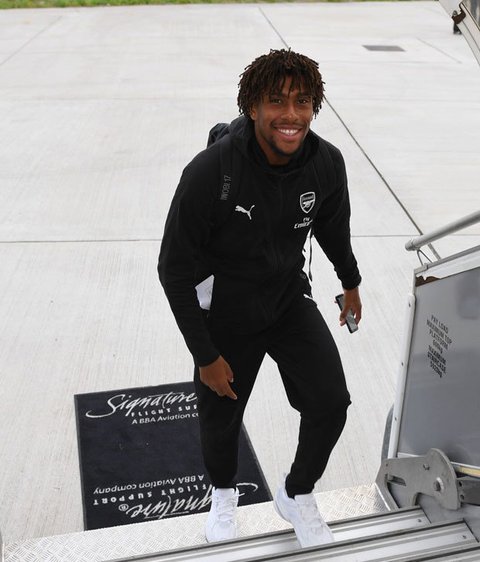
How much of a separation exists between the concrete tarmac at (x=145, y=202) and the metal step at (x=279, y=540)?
2.09 ft

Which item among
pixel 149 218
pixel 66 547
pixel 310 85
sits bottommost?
pixel 149 218

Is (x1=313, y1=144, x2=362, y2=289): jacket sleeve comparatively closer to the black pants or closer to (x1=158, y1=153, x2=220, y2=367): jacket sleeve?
the black pants

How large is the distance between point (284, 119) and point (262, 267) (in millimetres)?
443

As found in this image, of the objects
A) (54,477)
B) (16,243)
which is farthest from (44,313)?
(54,477)

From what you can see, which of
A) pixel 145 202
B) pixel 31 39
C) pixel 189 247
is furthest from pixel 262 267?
pixel 31 39

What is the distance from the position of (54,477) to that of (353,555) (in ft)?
4.69

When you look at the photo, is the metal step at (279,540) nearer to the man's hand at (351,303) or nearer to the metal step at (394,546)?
the metal step at (394,546)

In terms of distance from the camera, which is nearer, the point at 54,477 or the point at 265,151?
the point at 265,151

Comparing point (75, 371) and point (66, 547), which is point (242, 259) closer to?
point (66, 547)

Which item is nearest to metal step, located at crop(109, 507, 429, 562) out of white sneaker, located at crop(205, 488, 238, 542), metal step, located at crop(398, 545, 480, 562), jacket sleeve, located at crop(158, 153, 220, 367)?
white sneaker, located at crop(205, 488, 238, 542)

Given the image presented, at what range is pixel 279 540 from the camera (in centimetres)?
253

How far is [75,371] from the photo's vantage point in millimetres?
3896

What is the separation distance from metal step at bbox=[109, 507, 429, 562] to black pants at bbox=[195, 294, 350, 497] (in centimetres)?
17

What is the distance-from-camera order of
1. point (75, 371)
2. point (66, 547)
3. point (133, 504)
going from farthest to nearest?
point (75, 371) < point (133, 504) < point (66, 547)
